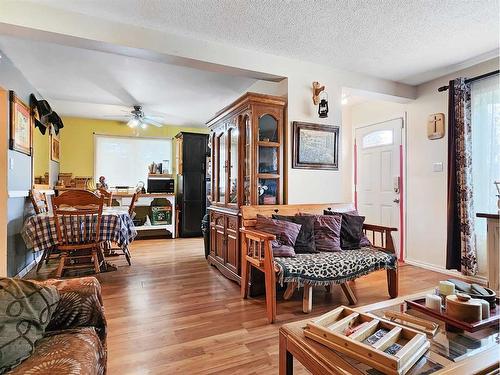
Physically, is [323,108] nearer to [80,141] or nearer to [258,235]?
[258,235]

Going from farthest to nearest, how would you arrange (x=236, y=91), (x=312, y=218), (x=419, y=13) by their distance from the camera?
1. (x=236, y=91)
2. (x=312, y=218)
3. (x=419, y=13)

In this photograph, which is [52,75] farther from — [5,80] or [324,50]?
[324,50]

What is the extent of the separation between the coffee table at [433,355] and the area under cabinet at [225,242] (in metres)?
1.81

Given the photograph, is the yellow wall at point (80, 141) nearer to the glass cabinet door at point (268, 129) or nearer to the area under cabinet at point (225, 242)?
the area under cabinet at point (225, 242)

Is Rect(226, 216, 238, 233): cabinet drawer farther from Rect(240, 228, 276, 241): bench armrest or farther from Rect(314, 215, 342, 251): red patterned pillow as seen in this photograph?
Rect(314, 215, 342, 251): red patterned pillow

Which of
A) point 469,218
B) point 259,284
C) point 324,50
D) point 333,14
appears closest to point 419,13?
point 333,14

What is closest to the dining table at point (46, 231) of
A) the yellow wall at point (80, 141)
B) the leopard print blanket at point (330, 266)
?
the leopard print blanket at point (330, 266)

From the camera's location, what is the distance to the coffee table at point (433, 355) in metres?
0.94

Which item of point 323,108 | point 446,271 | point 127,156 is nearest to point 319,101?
point 323,108

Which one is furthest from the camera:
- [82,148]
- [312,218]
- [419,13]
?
[82,148]

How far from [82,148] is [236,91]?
11.6 feet

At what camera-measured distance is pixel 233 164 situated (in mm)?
3293

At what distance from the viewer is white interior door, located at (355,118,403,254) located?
4.11m

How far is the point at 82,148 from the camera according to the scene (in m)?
5.64
